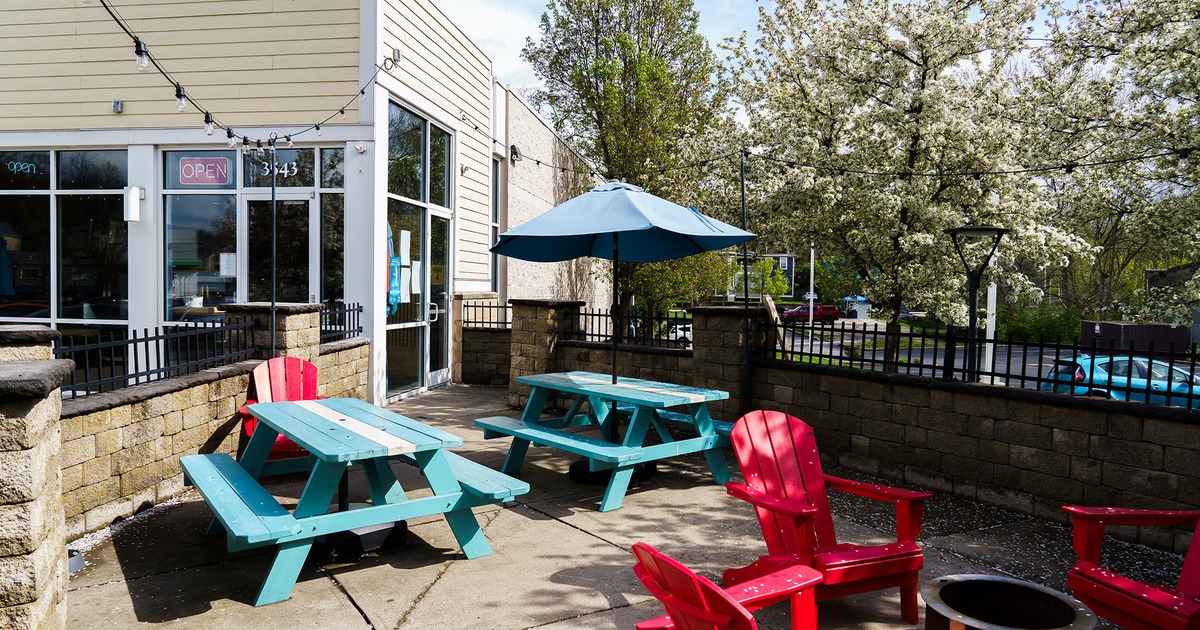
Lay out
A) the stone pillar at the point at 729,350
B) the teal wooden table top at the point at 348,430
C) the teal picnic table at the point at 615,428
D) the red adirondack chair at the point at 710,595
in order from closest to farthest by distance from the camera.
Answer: the red adirondack chair at the point at 710,595
the teal wooden table top at the point at 348,430
the teal picnic table at the point at 615,428
the stone pillar at the point at 729,350

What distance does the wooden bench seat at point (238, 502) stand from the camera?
3.57 metres

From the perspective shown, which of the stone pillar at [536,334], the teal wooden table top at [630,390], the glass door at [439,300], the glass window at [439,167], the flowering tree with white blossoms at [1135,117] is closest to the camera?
the teal wooden table top at [630,390]

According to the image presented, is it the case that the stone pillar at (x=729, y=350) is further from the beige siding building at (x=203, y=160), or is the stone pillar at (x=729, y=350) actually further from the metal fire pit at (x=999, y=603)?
the metal fire pit at (x=999, y=603)

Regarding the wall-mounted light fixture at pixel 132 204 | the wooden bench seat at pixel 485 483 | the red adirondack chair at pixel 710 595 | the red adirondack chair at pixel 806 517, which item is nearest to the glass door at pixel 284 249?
the wall-mounted light fixture at pixel 132 204

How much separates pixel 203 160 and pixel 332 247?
6.27 feet

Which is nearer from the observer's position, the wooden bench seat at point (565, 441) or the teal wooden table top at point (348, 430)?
the teal wooden table top at point (348, 430)

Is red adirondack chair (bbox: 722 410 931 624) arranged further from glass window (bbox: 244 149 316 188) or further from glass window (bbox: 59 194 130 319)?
glass window (bbox: 59 194 130 319)

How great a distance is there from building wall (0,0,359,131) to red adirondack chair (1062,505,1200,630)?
8.19 meters

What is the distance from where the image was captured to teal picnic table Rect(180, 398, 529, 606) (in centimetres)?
379

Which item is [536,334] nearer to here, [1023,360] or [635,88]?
[1023,360]

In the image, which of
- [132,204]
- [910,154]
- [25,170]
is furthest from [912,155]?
[25,170]

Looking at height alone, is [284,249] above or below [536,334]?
above

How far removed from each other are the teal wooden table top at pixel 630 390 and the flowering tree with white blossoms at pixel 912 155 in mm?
4632

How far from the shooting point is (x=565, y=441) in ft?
18.9
